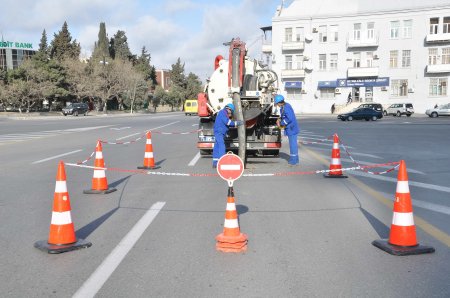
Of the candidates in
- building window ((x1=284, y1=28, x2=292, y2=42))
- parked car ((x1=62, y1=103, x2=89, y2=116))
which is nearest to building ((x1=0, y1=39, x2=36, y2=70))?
parked car ((x1=62, y1=103, x2=89, y2=116))

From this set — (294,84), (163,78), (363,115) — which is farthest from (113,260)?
(163,78)

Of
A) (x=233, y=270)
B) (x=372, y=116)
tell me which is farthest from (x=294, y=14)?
(x=233, y=270)

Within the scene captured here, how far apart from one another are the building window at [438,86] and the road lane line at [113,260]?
5991 centimetres

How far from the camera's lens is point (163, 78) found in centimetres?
13875

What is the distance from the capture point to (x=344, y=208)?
7258 mm

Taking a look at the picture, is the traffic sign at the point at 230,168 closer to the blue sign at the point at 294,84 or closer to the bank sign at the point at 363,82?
the bank sign at the point at 363,82

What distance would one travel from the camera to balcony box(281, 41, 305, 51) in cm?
6306

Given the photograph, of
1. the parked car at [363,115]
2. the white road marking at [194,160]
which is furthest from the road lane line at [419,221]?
the parked car at [363,115]

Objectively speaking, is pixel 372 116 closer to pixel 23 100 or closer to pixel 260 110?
pixel 260 110

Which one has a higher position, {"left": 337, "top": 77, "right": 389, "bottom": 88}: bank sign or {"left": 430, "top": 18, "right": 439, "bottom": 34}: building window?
{"left": 430, "top": 18, "right": 439, "bottom": 34}: building window

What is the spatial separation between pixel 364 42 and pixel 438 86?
36.4 ft

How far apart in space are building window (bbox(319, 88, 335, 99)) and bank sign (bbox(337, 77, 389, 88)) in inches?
63.7

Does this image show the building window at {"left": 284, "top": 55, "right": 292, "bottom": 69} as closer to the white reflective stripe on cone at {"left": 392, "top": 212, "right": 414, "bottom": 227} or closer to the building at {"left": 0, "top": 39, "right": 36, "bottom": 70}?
the building at {"left": 0, "top": 39, "right": 36, "bottom": 70}

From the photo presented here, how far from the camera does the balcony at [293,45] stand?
63062 mm
